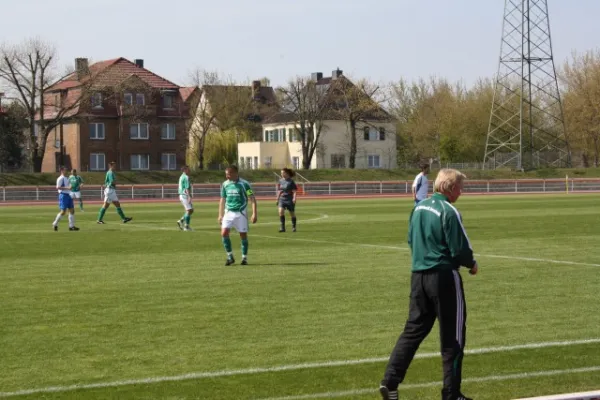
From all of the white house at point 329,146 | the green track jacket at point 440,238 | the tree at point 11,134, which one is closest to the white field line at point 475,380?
the green track jacket at point 440,238

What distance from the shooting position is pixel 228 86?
9494cm

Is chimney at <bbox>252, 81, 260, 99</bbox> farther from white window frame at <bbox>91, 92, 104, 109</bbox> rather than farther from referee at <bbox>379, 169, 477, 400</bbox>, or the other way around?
referee at <bbox>379, 169, 477, 400</bbox>

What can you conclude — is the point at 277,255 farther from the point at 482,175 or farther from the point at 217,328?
the point at 482,175

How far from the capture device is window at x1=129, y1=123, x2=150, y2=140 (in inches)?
3605

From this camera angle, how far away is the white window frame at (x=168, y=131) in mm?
93125

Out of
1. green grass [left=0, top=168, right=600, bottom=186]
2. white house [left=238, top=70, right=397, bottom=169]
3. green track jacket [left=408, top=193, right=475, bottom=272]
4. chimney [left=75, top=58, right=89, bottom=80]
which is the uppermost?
chimney [left=75, top=58, right=89, bottom=80]

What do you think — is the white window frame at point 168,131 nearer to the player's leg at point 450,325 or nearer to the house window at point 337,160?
the house window at point 337,160

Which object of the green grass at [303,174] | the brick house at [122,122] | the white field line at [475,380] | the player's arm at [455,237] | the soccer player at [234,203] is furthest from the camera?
the brick house at [122,122]

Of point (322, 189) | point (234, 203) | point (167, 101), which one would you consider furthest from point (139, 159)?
point (234, 203)

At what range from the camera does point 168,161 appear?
93688 millimetres

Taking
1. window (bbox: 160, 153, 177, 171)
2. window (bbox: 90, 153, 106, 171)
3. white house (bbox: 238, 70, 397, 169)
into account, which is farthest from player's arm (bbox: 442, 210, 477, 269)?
white house (bbox: 238, 70, 397, 169)

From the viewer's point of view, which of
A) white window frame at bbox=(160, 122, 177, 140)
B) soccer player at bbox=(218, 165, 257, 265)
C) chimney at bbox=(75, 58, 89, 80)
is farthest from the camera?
white window frame at bbox=(160, 122, 177, 140)

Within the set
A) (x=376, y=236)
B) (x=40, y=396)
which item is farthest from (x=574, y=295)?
(x=376, y=236)

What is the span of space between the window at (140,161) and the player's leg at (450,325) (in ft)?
280
